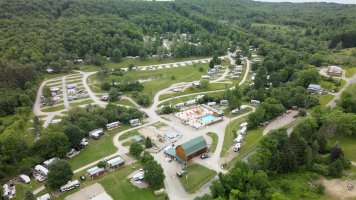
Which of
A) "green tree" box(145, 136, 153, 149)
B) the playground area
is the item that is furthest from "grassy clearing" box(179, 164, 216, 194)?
the playground area

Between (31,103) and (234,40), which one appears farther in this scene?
(234,40)

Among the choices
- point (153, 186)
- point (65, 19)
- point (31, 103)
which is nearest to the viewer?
point (153, 186)

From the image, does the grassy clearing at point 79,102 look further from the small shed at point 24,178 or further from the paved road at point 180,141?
the small shed at point 24,178

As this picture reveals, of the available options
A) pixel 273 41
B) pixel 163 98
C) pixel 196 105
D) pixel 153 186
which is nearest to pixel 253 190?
pixel 153 186

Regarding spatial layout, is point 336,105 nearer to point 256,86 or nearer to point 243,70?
point 256,86

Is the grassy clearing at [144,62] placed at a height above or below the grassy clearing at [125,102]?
above

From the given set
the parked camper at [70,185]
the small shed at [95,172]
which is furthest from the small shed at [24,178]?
the small shed at [95,172]
